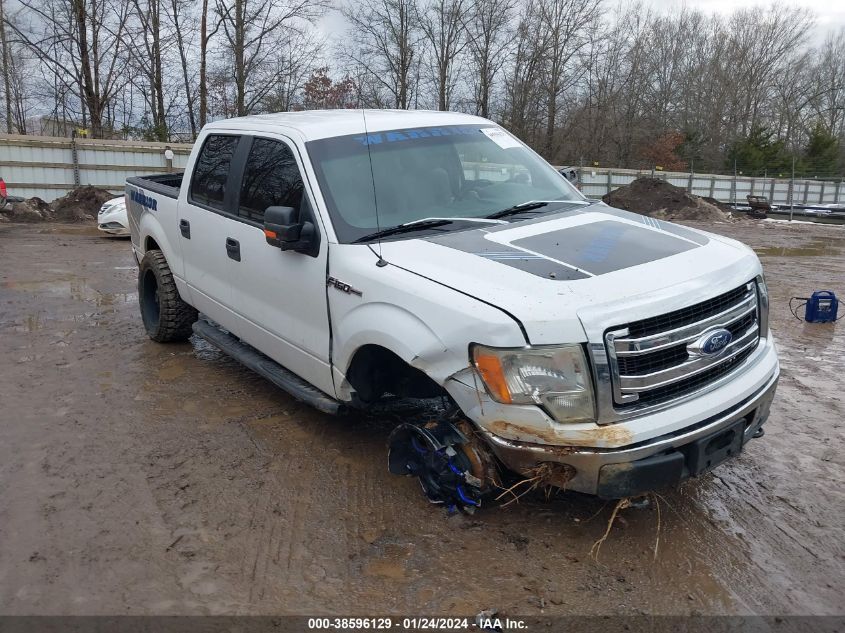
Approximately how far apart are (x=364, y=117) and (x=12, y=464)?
2976 mm

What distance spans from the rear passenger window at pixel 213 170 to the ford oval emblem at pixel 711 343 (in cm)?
330

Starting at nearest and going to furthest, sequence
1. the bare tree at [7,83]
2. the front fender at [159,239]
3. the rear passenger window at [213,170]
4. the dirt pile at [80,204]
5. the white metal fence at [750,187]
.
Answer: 1. the rear passenger window at [213,170]
2. the front fender at [159,239]
3. the dirt pile at [80,204]
4. the white metal fence at [750,187]
5. the bare tree at [7,83]

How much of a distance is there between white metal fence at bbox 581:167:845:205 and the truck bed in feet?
83.8

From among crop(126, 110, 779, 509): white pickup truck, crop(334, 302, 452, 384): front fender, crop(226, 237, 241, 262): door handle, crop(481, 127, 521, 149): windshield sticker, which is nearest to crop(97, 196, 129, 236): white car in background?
crop(126, 110, 779, 509): white pickup truck

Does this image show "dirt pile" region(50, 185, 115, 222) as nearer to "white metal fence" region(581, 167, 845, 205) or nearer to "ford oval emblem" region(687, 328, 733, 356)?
"ford oval emblem" region(687, 328, 733, 356)

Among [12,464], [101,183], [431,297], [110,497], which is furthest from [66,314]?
[101,183]

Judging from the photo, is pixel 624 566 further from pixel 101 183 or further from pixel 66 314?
pixel 101 183

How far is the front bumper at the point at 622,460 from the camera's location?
2846mm

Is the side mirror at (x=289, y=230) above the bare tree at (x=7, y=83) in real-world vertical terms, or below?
below

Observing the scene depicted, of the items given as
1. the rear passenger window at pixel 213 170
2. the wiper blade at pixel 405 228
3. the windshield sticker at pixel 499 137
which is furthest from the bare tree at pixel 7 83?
the wiper blade at pixel 405 228

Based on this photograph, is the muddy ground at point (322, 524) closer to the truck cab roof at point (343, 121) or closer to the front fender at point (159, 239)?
the front fender at point (159, 239)

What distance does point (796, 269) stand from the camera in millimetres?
12164

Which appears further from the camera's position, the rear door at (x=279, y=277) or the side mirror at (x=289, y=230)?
the rear door at (x=279, y=277)

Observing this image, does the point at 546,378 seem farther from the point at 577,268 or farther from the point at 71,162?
the point at 71,162
